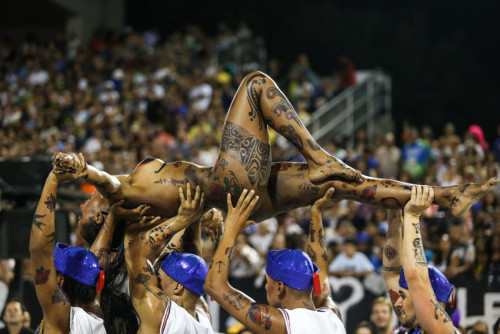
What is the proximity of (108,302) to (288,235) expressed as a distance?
4834mm

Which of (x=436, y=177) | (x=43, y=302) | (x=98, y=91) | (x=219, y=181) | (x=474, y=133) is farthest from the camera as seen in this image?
(x=98, y=91)

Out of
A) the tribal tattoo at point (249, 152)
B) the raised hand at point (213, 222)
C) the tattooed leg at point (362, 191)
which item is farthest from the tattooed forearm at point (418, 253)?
the raised hand at point (213, 222)

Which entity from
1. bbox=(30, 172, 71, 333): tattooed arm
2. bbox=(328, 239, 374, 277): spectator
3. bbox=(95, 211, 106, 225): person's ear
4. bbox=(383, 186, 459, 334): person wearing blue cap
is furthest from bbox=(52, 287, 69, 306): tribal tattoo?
bbox=(328, 239, 374, 277): spectator

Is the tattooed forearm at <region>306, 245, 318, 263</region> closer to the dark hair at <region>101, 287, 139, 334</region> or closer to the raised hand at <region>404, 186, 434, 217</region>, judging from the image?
the raised hand at <region>404, 186, 434, 217</region>

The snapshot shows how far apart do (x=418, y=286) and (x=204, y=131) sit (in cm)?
859

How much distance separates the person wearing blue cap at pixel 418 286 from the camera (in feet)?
10.5

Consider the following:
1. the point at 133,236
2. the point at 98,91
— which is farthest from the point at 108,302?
the point at 98,91

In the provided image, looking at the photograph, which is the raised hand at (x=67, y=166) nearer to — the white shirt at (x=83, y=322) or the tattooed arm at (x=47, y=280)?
the tattooed arm at (x=47, y=280)

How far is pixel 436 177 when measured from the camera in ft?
30.5

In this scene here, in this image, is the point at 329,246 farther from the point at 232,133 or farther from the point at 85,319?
the point at 85,319

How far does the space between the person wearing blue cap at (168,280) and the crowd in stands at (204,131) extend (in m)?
2.13

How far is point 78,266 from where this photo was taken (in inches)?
129

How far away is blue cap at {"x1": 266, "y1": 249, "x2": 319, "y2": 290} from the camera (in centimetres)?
325

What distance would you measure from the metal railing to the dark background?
2376 mm
